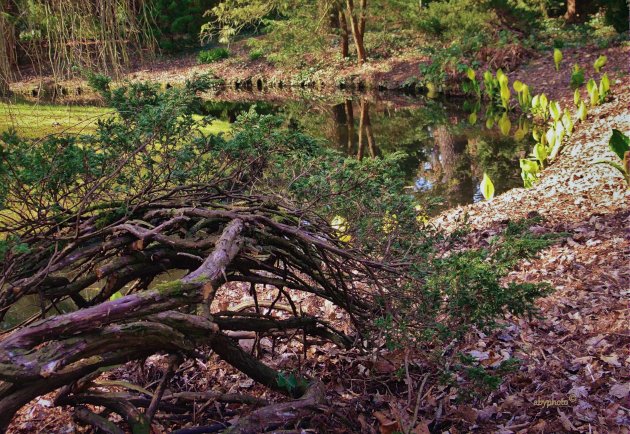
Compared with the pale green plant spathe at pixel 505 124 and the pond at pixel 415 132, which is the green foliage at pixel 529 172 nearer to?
the pond at pixel 415 132

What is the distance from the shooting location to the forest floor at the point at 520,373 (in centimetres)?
278

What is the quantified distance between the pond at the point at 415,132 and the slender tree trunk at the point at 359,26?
7.71 feet

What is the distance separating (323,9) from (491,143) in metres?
9.87

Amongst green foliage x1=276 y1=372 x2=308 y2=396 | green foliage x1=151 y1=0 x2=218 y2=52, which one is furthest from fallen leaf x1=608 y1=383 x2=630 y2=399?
green foliage x1=151 y1=0 x2=218 y2=52

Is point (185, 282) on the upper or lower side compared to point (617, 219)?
upper

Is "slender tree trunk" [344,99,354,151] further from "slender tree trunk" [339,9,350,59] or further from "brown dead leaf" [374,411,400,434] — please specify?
"brown dead leaf" [374,411,400,434]

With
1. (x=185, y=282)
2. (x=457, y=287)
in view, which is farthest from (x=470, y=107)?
(x=185, y=282)

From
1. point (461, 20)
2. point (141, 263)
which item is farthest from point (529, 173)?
point (461, 20)

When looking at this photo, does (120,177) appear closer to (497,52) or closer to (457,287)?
(457,287)

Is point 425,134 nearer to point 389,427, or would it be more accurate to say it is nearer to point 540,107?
point 540,107

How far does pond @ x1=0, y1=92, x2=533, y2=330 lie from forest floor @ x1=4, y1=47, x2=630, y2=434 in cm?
267

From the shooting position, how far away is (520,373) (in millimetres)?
3223

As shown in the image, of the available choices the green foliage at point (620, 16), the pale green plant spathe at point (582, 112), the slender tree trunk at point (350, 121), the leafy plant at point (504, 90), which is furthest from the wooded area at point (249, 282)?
the green foliage at point (620, 16)

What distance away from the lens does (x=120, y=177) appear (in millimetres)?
2955
